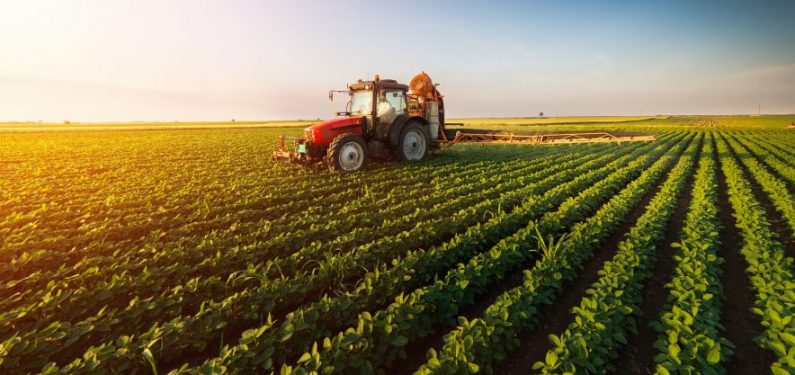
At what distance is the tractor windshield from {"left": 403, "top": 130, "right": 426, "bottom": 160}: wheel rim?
1608 millimetres

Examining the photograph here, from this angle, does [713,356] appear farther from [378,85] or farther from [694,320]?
[378,85]

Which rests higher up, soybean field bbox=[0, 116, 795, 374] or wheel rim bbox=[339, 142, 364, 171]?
wheel rim bbox=[339, 142, 364, 171]

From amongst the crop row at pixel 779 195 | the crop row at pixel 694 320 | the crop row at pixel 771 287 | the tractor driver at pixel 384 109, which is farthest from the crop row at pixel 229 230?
the crop row at pixel 779 195

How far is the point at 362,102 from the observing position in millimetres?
10641

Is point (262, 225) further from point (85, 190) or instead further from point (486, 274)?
point (85, 190)

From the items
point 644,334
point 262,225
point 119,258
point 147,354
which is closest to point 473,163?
point 262,225

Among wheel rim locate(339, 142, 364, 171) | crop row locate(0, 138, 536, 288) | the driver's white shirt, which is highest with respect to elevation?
the driver's white shirt

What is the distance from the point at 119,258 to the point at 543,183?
872 centimetres

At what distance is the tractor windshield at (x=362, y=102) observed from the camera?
10430mm

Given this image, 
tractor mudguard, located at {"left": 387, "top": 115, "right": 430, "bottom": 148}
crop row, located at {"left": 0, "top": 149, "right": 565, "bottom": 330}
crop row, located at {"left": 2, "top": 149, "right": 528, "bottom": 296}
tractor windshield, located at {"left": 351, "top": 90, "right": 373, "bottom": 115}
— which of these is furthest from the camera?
tractor mudguard, located at {"left": 387, "top": 115, "right": 430, "bottom": 148}

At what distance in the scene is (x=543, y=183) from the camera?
30.0 ft

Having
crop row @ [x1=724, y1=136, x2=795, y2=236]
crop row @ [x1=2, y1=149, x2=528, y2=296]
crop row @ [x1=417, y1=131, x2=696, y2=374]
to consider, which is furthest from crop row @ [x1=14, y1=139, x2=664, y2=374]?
crop row @ [x1=724, y1=136, x2=795, y2=236]

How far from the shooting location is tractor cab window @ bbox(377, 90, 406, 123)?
10.5m

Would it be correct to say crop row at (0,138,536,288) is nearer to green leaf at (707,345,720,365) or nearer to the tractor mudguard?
the tractor mudguard
